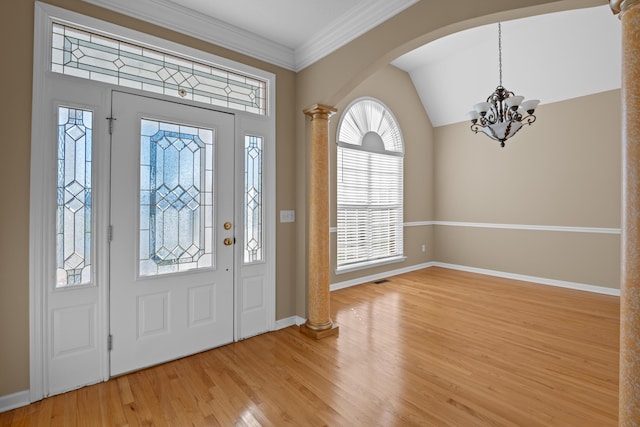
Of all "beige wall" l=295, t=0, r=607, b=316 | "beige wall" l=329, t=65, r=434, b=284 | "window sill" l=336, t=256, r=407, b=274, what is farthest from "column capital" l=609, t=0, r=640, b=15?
"window sill" l=336, t=256, r=407, b=274

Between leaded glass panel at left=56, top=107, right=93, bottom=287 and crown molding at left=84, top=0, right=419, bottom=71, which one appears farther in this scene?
crown molding at left=84, top=0, right=419, bottom=71

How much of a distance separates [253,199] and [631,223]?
280cm

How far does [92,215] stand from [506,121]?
4390 millimetres

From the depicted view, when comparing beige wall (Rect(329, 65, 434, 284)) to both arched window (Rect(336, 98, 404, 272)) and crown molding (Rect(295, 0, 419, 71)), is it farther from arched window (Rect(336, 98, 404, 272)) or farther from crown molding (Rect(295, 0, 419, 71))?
crown molding (Rect(295, 0, 419, 71))

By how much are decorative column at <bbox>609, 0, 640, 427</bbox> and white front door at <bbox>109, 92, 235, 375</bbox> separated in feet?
9.14

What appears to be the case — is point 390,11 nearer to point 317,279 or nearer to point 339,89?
point 339,89

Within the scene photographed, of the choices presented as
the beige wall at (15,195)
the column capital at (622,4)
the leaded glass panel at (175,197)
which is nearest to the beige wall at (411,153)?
the leaded glass panel at (175,197)

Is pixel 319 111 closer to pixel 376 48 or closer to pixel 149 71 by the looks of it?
pixel 376 48

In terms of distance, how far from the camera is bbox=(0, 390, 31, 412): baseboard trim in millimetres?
2094

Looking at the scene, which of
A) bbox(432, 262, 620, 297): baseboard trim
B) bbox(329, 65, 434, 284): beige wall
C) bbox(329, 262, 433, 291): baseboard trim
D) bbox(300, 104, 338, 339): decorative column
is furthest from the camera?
bbox(329, 65, 434, 284): beige wall

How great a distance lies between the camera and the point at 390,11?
2.59 meters

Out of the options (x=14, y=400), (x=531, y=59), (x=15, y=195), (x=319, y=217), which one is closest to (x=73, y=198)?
(x=15, y=195)

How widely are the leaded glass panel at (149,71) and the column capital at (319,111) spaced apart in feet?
1.62

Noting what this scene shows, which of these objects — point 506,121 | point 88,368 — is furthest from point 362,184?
point 88,368
